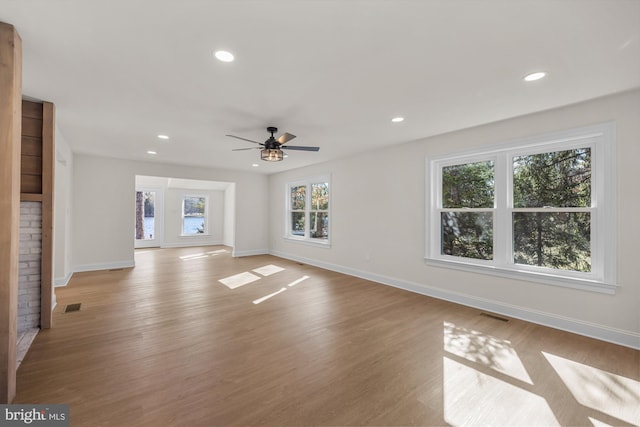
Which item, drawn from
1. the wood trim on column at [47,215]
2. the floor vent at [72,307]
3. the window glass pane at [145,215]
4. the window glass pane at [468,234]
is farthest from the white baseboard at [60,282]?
the window glass pane at [468,234]

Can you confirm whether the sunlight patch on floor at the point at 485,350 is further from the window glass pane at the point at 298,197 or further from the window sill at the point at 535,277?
the window glass pane at the point at 298,197

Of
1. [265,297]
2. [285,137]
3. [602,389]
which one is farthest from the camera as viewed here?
[265,297]

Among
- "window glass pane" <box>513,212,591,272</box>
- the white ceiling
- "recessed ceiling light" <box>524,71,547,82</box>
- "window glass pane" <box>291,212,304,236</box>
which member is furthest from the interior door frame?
"recessed ceiling light" <box>524,71,547,82</box>

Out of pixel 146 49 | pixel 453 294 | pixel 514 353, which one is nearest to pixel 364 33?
pixel 146 49

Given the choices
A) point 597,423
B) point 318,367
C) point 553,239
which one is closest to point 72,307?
point 318,367

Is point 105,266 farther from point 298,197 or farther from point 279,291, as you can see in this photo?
point 298,197

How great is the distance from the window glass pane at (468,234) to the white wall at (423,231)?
A: 12.5 inches

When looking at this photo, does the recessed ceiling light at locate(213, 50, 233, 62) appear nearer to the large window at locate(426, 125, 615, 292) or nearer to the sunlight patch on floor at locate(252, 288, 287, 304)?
the sunlight patch on floor at locate(252, 288, 287, 304)

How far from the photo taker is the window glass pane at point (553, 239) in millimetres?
3074

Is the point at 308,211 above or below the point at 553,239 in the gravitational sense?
above

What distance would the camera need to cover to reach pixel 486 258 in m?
3.83

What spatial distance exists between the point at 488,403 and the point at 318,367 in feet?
4.13

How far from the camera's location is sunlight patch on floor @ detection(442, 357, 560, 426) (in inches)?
69.1

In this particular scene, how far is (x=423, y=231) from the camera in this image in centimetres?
441
